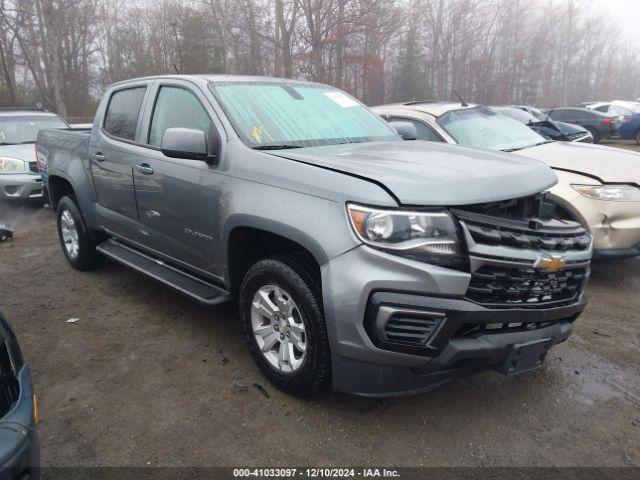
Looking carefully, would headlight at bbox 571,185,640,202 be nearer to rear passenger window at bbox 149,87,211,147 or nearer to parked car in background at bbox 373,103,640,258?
parked car in background at bbox 373,103,640,258

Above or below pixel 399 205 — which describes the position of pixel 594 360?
below

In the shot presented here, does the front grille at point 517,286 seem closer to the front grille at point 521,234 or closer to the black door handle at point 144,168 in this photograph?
the front grille at point 521,234

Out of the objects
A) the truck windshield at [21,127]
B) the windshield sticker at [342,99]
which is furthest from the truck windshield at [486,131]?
the truck windshield at [21,127]

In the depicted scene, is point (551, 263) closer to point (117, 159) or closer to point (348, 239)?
point (348, 239)

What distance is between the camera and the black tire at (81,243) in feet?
16.1

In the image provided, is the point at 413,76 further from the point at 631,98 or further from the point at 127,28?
the point at 631,98

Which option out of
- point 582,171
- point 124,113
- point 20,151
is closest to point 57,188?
point 124,113

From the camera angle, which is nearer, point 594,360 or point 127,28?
point 594,360

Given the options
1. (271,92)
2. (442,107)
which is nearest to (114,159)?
(271,92)

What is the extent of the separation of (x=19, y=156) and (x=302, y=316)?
752 centimetres

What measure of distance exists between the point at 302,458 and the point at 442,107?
182 inches

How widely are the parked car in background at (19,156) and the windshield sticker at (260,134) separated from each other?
20.5 feet

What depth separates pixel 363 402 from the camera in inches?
112

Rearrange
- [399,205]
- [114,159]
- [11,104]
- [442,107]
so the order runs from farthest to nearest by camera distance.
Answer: [11,104]
[442,107]
[114,159]
[399,205]
